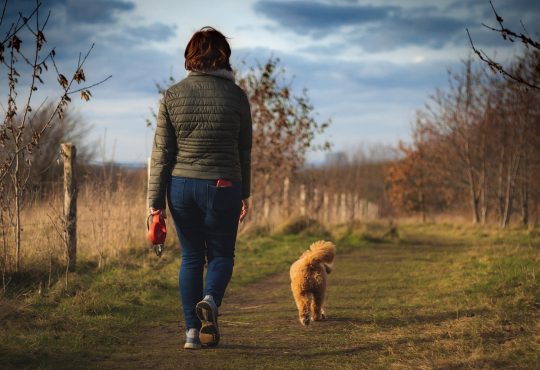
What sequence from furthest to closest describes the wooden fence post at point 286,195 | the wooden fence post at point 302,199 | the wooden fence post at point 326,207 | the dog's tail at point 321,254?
the wooden fence post at point 326,207 → the wooden fence post at point 302,199 → the wooden fence post at point 286,195 → the dog's tail at point 321,254

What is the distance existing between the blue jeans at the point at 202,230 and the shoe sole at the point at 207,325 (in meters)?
0.12

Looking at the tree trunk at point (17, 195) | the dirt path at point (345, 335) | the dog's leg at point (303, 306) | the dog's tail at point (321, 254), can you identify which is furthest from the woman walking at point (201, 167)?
the tree trunk at point (17, 195)

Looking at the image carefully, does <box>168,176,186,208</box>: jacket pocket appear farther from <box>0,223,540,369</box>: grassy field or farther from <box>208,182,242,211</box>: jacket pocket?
<box>0,223,540,369</box>: grassy field

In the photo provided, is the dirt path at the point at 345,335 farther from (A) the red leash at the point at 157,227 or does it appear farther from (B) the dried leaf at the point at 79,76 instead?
(B) the dried leaf at the point at 79,76

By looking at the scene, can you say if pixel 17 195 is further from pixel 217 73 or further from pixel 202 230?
pixel 217 73

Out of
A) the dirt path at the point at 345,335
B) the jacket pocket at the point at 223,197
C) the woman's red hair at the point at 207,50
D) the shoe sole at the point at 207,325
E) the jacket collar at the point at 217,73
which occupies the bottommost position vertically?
the dirt path at the point at 345,335

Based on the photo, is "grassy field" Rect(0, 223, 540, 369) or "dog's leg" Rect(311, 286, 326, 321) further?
"dog's leg" Rect(311, 286, 326, 321)

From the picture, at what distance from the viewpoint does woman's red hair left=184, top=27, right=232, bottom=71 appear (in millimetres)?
4238

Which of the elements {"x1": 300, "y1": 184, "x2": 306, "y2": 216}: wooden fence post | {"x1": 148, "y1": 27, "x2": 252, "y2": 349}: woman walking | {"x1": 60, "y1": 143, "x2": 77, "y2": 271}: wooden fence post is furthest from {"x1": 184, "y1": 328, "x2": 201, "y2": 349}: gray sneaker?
{"x1": 300, "y1": 184, "x2": 306, "y2": 216}: wooden fence post

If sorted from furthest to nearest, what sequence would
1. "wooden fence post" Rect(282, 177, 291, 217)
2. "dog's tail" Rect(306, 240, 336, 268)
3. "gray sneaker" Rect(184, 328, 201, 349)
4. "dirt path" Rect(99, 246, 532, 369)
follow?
"wooden fence post" Rect(282, 177, 291, 217) < "dog's tail" Rect(306, 240, 336, 268) < "gray sneaker" Rect(184, 328, 201, 349) < "dirt path" Rect(99, 246, 532, 369)

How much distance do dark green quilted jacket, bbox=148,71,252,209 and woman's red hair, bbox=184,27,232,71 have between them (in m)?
0.07

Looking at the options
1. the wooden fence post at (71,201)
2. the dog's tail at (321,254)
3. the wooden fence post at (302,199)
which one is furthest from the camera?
the wooden fence post at (302,199)

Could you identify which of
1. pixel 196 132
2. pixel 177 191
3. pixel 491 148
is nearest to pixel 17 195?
pixel 177 191

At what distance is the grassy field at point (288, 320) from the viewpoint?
4066 millimetres
